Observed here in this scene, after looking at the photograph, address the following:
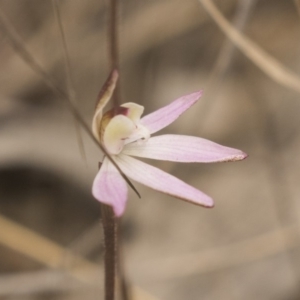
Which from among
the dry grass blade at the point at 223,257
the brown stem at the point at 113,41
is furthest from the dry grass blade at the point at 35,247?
the brown stem at the point at 113,41

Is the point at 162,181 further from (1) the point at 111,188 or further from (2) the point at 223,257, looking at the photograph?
(2) the point at 223,257

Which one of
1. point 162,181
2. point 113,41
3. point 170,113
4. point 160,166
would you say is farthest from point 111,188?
point 160,166

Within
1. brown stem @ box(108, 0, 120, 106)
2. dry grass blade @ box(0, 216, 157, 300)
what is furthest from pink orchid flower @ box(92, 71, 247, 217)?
dry grass blade @ box(0, 216, 157, 300)

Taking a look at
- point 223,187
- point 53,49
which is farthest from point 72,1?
point 223,187

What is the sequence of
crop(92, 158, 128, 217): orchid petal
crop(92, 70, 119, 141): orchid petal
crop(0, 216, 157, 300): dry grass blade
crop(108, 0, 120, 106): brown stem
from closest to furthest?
crop(92, 158, 128, 217): orchid petal < crop(92, 70, 119, 141): orchid petal < crop(108, 0, 120, 106): brown stem < crop(0, 216, 157, 300): dry grass blade

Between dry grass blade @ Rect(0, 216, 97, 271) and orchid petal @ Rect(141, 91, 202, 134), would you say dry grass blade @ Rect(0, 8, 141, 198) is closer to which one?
orchid petal @ Rect(141, 91, 202, 134)

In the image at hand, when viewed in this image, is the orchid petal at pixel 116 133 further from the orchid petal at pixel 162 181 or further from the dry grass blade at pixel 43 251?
the dry grass blade at pixel 43 251
